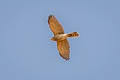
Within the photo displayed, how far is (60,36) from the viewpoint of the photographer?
12242 millimetres

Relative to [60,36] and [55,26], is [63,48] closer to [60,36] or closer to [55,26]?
[60,36]

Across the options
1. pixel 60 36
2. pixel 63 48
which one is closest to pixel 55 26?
pixel 60 36

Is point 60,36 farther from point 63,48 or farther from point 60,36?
point 63,48

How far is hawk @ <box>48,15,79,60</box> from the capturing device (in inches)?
484

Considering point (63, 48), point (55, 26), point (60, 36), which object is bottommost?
point (63, 48)

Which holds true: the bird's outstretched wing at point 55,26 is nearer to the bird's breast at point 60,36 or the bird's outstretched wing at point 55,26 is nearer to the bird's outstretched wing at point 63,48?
the bird's breast at point 60,36

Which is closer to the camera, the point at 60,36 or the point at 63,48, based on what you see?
the point at 60,36

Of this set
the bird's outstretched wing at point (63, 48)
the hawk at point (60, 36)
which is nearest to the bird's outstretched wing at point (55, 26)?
the hawk at point (60, 36)

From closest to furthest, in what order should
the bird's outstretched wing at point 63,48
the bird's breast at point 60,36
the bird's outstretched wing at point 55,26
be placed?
the bird's breast at point 60,36 → the bird's outstretched wing at point 55,26 → the bird's outstretched wing at point 63,48

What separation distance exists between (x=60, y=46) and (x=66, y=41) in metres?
0.36

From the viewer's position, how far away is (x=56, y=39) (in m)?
12.4

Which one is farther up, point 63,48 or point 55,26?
point 55,26

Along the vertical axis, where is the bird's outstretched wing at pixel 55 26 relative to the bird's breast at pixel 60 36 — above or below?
above

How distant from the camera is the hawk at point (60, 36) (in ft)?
40.3
